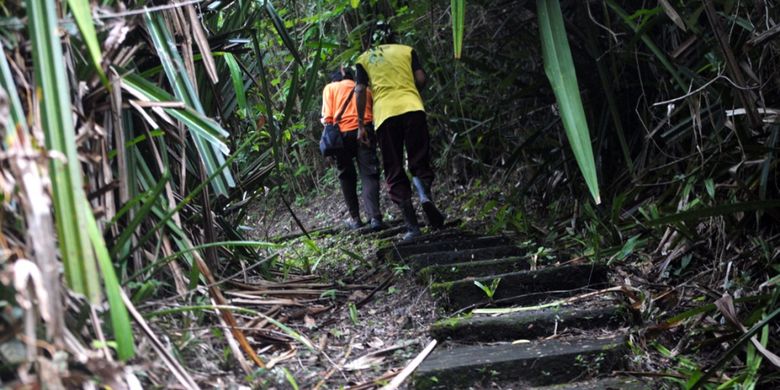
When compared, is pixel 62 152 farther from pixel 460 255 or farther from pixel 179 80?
pixel 460 255

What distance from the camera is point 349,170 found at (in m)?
6.13

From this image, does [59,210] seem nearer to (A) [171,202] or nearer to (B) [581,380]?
(A) [171,202]

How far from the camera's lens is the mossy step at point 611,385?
2389 mm

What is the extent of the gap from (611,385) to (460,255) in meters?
1.53

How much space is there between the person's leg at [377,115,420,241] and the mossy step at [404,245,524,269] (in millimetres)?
875

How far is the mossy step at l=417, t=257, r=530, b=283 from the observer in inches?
132

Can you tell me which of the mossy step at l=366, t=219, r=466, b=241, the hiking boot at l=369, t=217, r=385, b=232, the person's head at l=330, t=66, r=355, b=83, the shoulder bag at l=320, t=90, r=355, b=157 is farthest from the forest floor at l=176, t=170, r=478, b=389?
the person's head at l=330, t=66, r=355, b=83

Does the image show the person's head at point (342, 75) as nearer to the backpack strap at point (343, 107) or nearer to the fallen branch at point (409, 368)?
the backpack strap at point (343, 107)

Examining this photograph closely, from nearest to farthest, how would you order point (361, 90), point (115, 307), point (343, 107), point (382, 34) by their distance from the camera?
1. point (115, 307)
2. point (361, 90)
3. point (382, 34)
4. point (343, 107)

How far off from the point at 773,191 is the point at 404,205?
233 centimetres

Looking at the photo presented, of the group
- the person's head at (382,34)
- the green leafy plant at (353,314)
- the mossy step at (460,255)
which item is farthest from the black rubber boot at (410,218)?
the green leafy plant at (353,314)

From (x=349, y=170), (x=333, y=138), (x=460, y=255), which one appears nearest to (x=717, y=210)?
(x=460, y=255)

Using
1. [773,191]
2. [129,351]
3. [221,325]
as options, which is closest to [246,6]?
[221,325]

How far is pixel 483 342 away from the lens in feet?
9.26
